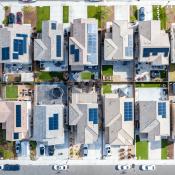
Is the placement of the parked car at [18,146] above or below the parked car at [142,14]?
below

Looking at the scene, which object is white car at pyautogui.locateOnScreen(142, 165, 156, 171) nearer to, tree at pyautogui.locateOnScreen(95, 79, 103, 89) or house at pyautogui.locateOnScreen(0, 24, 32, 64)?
tree at pyautogui.locateOnScreen(95, 79, 103, 89)

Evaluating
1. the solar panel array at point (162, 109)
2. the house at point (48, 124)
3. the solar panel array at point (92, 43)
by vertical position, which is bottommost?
the house at point (48, 124)

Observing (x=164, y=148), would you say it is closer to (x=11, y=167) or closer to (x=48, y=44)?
(x=48, y=44)

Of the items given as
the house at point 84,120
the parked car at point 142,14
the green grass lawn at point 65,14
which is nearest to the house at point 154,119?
the house at point 84,120

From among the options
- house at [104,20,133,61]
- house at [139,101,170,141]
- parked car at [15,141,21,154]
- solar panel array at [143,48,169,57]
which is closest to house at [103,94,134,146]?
house at [139,101,170,141]

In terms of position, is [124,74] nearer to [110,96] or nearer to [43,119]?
[110,96]

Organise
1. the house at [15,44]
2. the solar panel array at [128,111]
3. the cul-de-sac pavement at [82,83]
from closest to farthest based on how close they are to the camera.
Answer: the house at [15,44] → the solar panel array at [128,111] → the cul-de-sac pavement at [82,83]

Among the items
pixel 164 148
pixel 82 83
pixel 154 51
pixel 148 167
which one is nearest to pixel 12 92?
pixel 82 83

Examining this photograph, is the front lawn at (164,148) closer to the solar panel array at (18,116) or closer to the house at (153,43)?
the house at (153,43)
